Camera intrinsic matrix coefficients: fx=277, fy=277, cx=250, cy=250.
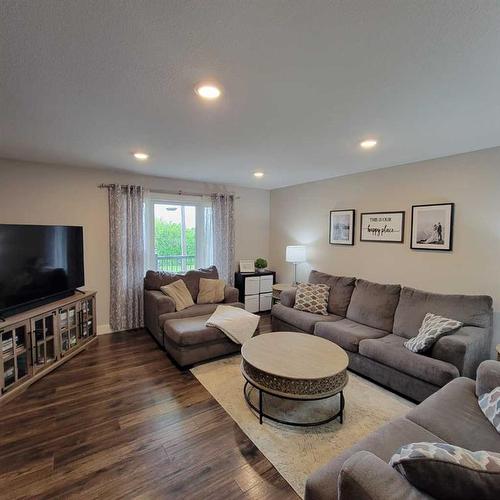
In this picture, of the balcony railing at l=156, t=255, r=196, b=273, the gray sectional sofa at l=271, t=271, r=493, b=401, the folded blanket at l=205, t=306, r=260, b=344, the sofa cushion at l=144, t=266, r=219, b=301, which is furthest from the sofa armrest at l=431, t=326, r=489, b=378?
the balcony railing at l=156, t=255, r=196, b=273

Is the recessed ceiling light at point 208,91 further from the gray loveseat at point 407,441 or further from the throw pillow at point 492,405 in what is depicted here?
the throw pillow at point 492,405

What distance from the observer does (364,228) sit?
3.98 meters

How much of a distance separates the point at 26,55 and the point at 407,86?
2074 millimetres

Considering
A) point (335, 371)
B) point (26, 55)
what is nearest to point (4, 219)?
point (26, 55)

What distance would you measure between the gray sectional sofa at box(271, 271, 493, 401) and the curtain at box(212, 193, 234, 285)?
1.41 meters

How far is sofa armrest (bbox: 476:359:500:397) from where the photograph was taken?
1.79 m

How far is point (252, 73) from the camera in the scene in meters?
1.54

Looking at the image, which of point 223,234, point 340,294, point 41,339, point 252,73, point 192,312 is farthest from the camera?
point 223,234

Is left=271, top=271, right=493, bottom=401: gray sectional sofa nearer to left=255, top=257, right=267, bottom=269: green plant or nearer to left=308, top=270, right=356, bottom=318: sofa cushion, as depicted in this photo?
left=308, top=270, right=356, bottom=318: sofa cushion

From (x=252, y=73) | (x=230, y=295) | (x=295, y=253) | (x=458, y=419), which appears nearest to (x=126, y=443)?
(x=458, y=419)

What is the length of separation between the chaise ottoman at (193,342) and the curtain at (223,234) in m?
1.72

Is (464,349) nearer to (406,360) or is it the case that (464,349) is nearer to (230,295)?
(406,360)

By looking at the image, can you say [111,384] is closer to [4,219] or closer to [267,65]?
[4,219]

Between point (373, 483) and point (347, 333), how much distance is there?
2.15 metres
